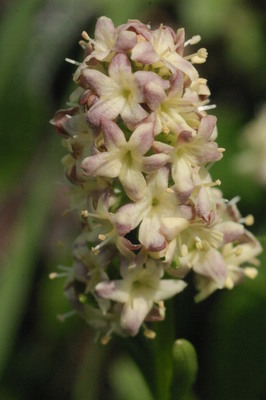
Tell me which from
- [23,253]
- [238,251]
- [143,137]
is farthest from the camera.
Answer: [23,253]

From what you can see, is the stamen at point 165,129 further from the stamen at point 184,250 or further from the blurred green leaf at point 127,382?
the blurred green leaf at point 127,382

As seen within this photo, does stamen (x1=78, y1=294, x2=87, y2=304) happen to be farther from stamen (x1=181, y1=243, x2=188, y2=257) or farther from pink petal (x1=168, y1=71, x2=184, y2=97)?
pink petal (x1=168, y1=71, x2=184, y2=97)

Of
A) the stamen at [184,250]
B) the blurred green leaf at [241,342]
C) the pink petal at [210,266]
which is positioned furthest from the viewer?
the blurred green leaf at [241,342]

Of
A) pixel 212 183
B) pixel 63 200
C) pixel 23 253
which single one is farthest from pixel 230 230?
pixel 63 200

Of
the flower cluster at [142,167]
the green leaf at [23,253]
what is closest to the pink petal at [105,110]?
the flower cluster at [142,167]

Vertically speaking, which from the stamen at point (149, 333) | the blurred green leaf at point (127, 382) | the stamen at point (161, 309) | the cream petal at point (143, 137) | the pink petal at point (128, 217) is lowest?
the blurred green leaf at point (127, 382)

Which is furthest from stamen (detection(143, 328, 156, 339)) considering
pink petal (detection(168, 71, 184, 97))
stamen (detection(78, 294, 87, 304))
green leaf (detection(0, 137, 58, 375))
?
green leaf (detection(0, 137, 58, 375))

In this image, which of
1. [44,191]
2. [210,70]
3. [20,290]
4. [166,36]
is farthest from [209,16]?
[166,36]

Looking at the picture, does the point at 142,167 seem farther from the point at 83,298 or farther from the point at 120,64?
the point at 83,298
